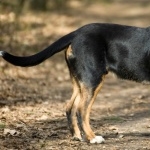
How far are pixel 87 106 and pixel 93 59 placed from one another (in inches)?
26.6

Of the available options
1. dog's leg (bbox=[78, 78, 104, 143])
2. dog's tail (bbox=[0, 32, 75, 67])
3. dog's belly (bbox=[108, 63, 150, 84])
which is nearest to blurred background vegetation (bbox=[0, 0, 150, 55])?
dog's tail (bbox=[0, 32, 75, 67])

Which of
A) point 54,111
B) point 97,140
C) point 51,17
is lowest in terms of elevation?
point 51,17

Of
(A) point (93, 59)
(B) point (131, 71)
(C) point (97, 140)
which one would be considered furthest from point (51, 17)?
(C) point (97, 140)

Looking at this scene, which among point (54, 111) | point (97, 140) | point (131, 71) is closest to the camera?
point (97, 140)

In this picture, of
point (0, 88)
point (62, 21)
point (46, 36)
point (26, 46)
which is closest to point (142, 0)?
point (62, 21)

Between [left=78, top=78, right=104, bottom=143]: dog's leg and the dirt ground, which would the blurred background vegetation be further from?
[left=78, top=78, right=104, bottom=143]: dog's leg

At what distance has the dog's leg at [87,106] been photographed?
698 cm

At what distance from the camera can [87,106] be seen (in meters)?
7.04

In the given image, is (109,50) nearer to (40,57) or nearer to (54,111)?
(40,57)

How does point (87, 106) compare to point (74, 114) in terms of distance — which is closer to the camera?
point (87, 106)

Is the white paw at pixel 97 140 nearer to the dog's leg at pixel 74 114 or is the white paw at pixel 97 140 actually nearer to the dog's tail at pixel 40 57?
the dog's leg at pixel 74 114

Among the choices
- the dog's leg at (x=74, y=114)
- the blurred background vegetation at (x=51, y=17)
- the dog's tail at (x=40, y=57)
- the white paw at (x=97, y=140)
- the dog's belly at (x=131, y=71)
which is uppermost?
the dog's tail at (x=40, y=57)

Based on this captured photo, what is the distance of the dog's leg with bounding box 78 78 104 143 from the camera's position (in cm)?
698

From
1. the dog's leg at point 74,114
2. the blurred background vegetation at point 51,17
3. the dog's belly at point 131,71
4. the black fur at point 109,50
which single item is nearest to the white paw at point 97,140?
the dog's leg at point 74,114
